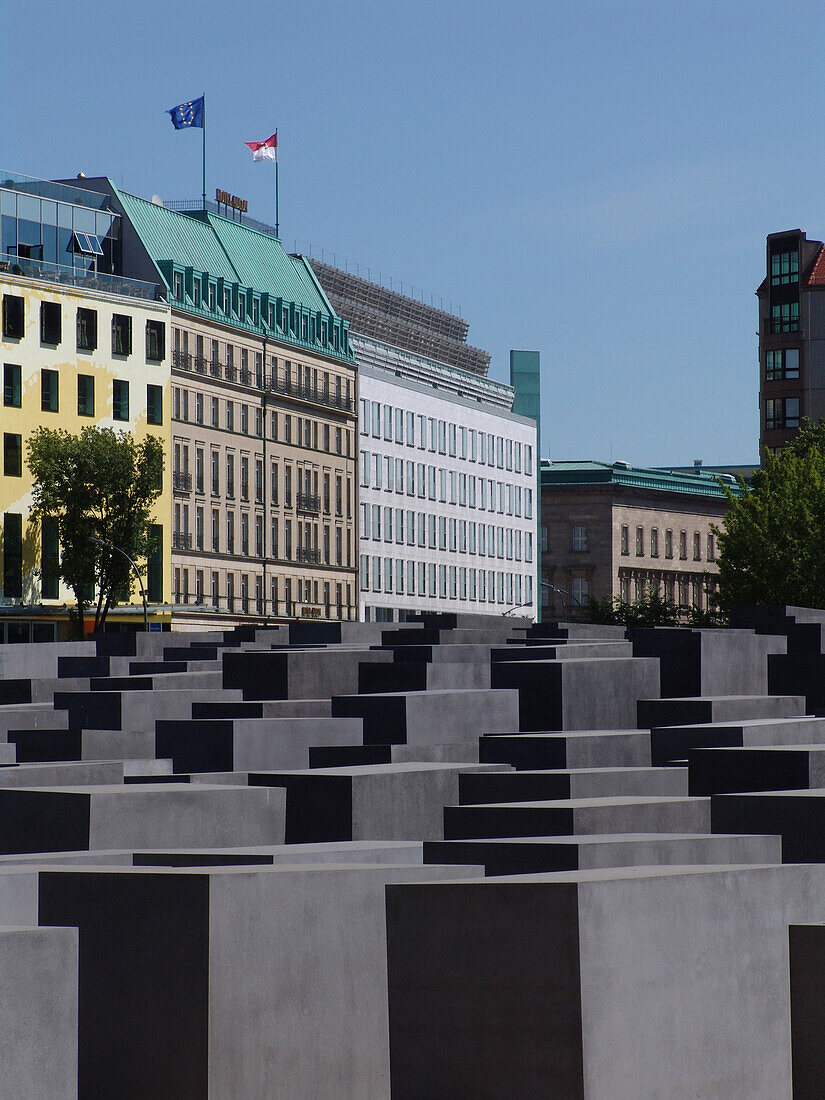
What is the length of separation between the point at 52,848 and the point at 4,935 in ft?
20.2

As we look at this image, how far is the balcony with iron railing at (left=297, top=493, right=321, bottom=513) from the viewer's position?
93.3 m

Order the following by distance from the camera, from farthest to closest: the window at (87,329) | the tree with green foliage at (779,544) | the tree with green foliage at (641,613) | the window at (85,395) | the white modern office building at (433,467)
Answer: the white modern office building at (433,467) < the tree with green foliage at (641,613) < the window at (85,395) < the window at (87,329) < the tree with green foliage at (779,544)

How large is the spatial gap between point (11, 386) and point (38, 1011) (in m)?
68.6

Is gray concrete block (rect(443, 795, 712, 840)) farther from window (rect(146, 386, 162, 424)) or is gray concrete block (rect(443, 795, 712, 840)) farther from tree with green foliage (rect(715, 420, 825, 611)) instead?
window (rect(146, 386, 162, 424))

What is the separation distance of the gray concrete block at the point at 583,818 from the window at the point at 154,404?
6923 centimetres

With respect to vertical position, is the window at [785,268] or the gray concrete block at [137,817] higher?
the window at [785,268]

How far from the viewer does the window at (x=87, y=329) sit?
7738cm

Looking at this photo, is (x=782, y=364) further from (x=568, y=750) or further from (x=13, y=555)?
(x=568, y=750)

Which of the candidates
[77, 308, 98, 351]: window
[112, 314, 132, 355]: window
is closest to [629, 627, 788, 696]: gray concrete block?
[77, 308, 98, 351]: window

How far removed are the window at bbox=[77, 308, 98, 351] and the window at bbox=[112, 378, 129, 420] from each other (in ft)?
6.82

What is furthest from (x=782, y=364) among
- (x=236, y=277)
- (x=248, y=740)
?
(x=248, y=740)

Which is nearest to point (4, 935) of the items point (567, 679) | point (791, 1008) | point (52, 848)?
point (791, 1008)

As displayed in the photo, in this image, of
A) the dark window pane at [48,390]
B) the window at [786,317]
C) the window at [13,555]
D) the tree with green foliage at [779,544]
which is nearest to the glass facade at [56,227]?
the dark window pane at [48,390]

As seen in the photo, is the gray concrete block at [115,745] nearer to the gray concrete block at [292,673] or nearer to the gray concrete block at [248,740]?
the gray concrete block at [248,740]
